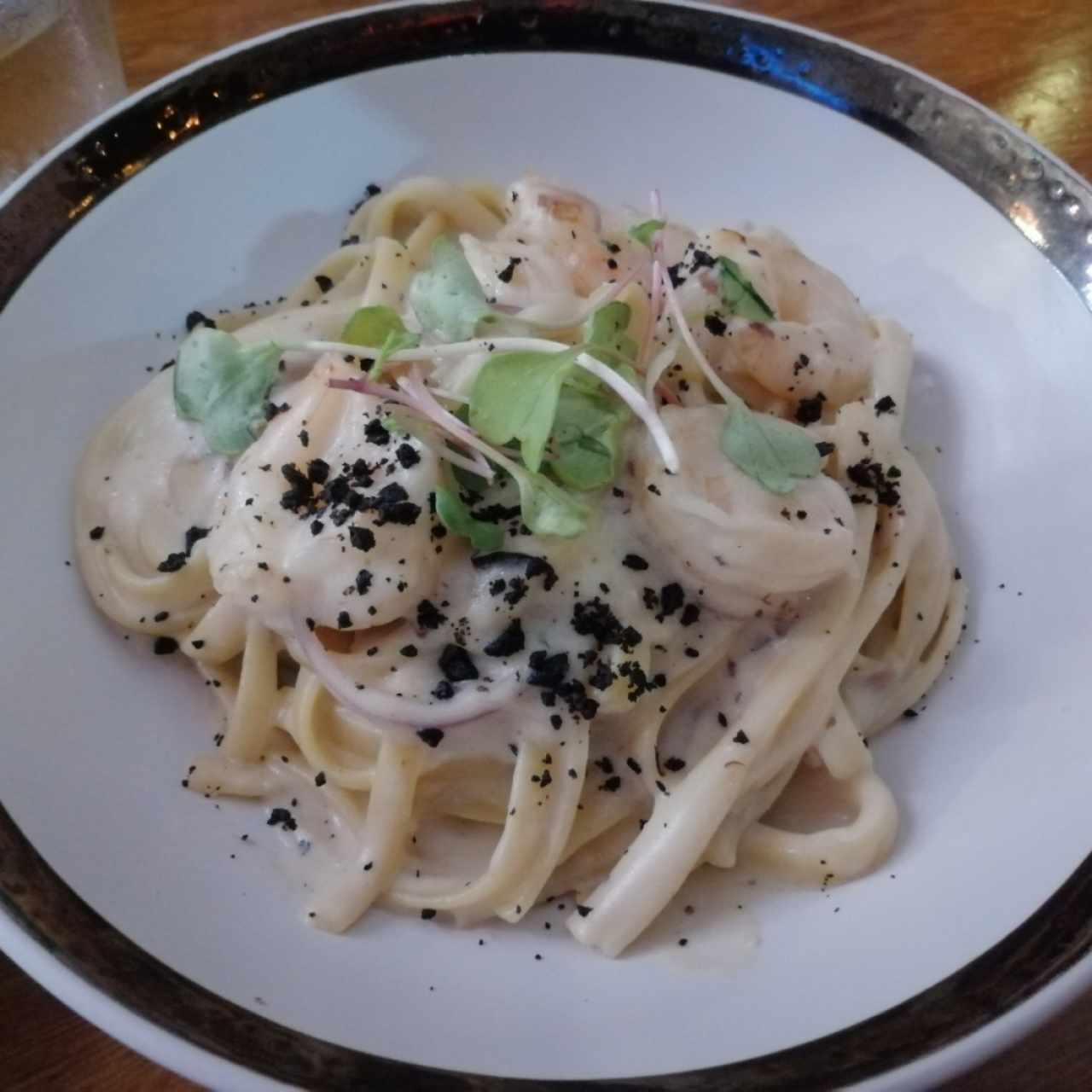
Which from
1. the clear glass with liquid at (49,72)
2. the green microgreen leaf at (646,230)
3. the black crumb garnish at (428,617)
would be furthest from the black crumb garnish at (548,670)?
the clear glass with liquid at (49,72)

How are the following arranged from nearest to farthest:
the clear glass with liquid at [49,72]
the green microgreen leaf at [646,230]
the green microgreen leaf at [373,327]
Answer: the green microgreen leaf at [373,327] < the green microgreen leaf at [646,230] < the clear glass with liquid at [49,72]

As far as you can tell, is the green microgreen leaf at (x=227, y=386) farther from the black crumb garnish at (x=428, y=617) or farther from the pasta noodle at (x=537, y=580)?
the black crumb garnish at (x=428, y=617)

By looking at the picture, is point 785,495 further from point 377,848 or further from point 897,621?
point 377,848

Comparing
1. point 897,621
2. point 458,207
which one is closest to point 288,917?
point 897,621

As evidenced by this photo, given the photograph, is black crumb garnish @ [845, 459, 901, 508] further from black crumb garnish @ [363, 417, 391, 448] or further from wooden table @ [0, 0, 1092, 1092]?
wooden table @ [0, 0, 1092, 1092]

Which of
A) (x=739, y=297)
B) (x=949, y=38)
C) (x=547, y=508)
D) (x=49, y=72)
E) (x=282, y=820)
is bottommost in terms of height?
(x=282, y=820)

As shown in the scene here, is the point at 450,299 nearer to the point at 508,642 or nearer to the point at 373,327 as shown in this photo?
the point at 373,327

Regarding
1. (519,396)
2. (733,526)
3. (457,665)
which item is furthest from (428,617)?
(733,526)

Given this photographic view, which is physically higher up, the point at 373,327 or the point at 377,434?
the point at 373,327
